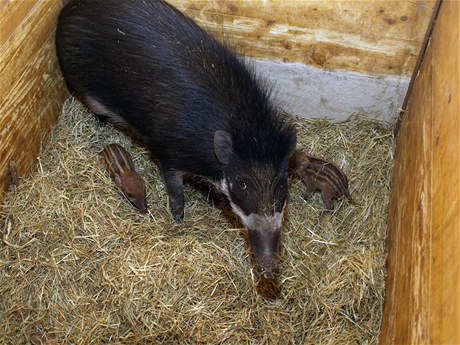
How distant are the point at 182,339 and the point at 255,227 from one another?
0.80 metres

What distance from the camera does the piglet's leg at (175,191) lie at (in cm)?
419

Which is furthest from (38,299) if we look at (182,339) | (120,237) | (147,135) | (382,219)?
(382,219)

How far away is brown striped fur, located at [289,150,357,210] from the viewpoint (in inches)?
166

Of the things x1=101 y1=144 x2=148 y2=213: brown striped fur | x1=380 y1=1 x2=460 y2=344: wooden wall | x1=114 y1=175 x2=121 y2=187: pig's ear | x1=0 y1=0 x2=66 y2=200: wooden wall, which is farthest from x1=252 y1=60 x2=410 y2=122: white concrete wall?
x1=0 y1=0 x2=66 y2=200: wooden wall

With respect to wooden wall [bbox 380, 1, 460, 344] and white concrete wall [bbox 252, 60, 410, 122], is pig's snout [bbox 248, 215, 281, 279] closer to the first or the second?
wooden wall [bbox 380, 1, 460, 344]

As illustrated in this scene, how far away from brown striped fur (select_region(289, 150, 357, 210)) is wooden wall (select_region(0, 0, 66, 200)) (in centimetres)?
182

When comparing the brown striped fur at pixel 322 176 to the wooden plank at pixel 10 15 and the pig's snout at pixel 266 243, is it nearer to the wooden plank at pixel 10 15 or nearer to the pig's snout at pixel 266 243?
the pig's snout at pixel 266 243

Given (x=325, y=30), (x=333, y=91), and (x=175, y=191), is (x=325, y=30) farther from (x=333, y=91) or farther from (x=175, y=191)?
(x=175, y=191)

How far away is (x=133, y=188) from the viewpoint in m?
4.19

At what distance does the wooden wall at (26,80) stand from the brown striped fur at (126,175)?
0.54m

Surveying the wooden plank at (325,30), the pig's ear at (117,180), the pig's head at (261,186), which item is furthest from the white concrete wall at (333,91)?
the pig's ear at (117,180)

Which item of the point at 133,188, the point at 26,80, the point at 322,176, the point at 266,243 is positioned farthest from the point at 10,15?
the point at 322,176

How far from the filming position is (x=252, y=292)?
3822 mm

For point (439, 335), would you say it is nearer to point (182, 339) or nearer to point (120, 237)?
point (182, 339)
